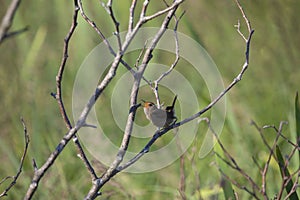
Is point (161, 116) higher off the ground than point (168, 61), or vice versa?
point (168, 61)

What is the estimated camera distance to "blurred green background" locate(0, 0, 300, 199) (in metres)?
2.64

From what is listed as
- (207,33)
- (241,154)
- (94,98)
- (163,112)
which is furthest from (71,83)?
(94,98)

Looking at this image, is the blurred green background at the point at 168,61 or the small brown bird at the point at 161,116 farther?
the blurred green background at the point at 168,61

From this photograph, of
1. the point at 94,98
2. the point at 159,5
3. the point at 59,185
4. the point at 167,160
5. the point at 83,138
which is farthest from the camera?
the point at 159,5

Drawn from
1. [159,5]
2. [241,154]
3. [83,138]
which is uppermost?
[159,5]

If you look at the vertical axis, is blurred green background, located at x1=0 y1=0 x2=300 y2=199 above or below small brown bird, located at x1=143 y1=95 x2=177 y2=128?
above

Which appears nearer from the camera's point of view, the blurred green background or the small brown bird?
the small brown bird

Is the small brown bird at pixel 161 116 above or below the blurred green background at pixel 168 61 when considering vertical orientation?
below

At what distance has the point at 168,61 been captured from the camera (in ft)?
12.7

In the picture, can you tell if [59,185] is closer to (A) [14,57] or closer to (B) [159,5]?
(A) [14,57]

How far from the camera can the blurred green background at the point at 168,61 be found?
264 centimetres

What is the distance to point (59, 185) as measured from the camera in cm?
259

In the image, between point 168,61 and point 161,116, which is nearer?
point 161,116

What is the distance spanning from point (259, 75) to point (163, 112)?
7.56 ft
